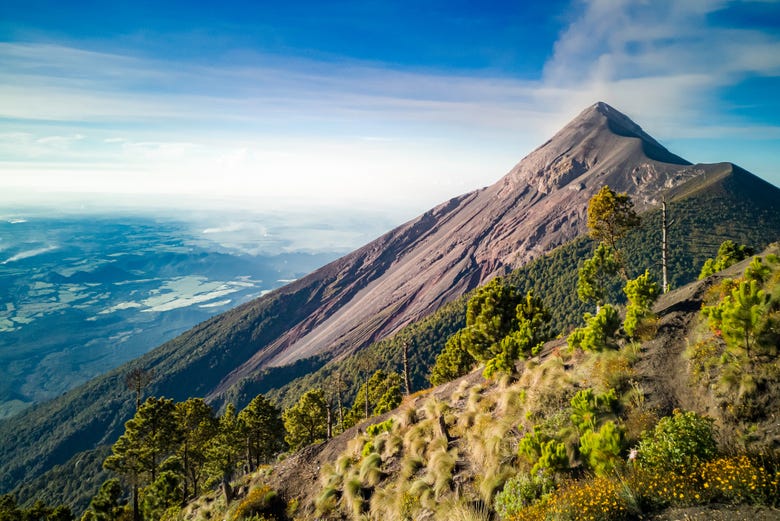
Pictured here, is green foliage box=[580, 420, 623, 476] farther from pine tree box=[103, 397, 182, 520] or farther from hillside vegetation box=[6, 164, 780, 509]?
hillside vegetation box=[6, 164, 780, 509]

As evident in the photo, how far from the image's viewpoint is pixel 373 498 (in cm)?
1480

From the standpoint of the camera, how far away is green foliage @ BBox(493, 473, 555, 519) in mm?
10258

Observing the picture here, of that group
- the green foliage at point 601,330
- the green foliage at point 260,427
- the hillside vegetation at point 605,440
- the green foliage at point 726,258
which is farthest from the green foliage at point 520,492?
the green foliage at point 260,427

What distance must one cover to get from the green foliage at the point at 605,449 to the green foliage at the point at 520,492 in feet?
4.42

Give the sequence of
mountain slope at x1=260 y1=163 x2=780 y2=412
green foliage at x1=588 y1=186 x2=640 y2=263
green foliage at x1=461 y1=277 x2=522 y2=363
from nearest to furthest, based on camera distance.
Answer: green foliage at x1=461 y1=277 x2=522 y2=363
green foliage at x1=588 y1=186 x2=640 y2=263
mountain slope at x1=260 y1=163 x2=780 y2=412

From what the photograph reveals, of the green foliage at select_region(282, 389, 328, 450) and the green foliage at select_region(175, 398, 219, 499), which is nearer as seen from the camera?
the green foliage at select_region(175, 398, 219, 499)

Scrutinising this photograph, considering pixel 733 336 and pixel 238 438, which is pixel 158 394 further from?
pixel 733 336

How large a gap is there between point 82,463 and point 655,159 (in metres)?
286

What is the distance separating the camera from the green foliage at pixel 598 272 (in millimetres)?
30531

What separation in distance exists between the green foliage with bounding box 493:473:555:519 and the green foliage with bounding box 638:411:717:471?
259 cm

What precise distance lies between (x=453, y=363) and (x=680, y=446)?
39.4m

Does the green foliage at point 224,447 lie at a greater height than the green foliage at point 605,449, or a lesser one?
lesser

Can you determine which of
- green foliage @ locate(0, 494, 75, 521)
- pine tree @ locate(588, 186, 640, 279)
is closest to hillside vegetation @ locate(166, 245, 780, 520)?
pine tree @ locate(588, 186, 640, 279)

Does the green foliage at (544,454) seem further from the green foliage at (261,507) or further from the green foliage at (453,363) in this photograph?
the green foliage at (453,363)
